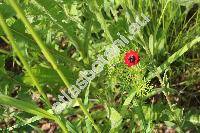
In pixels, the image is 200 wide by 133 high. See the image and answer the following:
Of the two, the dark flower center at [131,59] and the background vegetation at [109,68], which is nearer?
the dark flower center at [131,59]

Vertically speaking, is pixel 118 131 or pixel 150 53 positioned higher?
pixel 150 53

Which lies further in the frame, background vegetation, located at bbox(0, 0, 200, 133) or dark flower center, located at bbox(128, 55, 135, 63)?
background vegetation, located at bbox(0, 0, 200, 133)

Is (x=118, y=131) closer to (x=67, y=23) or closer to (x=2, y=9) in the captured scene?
(x=67, y=23)

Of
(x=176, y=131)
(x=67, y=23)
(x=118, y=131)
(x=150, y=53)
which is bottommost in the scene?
(x=176, y=131)

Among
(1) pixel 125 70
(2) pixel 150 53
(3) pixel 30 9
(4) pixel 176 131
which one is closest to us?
(1) pixel 125 70

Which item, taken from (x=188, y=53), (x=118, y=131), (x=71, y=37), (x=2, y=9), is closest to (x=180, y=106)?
(x=188, y=53)

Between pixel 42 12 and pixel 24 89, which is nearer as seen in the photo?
pixel 42 12

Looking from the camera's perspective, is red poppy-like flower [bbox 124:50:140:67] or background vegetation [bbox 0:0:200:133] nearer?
red poppy-like flower [bbox 124:50:140:67]

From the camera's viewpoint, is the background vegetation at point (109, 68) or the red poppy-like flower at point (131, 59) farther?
the background vegetation at point (109, 68)
